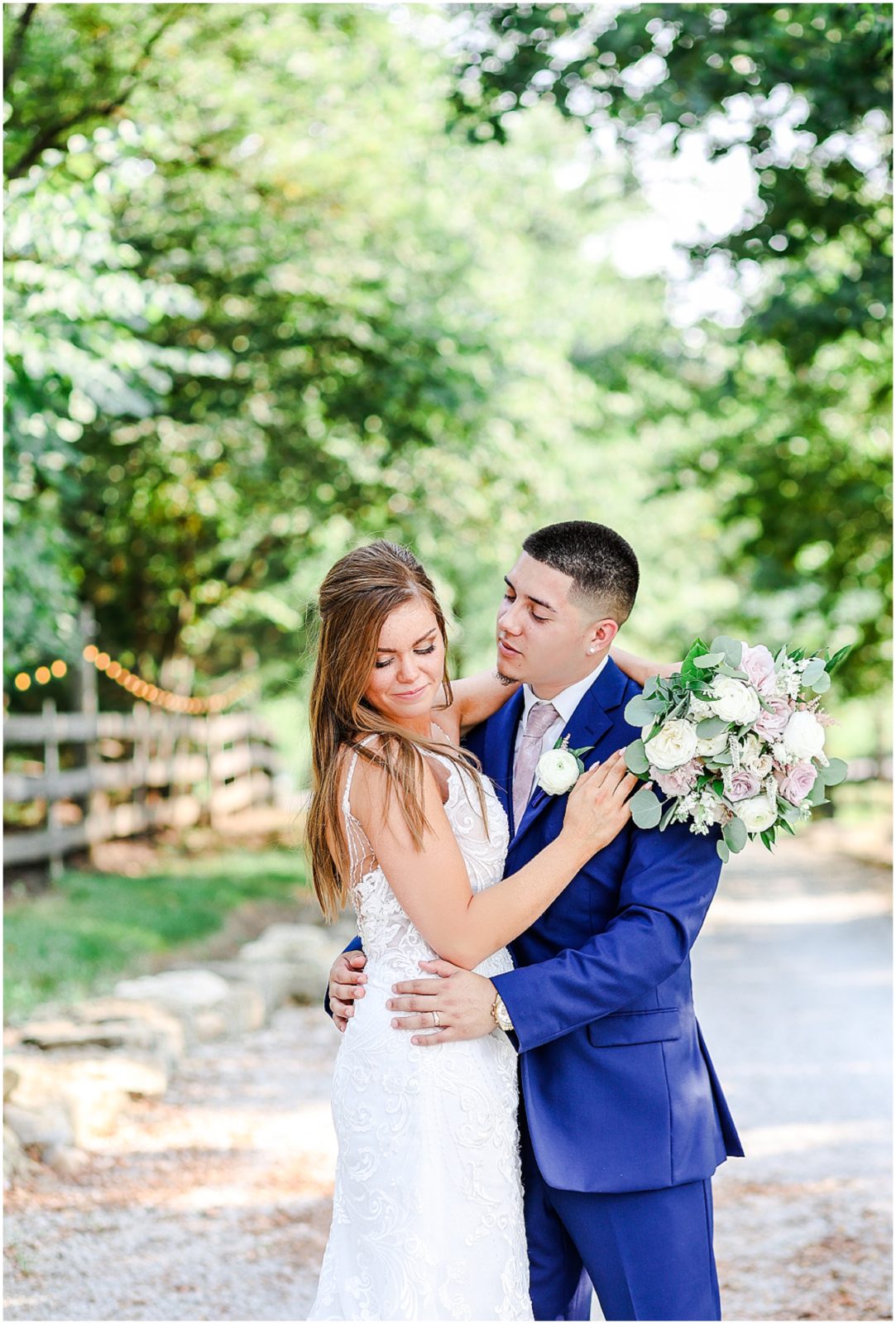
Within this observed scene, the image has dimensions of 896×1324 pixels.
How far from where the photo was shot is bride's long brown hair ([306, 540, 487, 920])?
2918mm

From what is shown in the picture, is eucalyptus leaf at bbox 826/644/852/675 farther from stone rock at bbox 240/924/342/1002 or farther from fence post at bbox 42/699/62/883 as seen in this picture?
fence post at bbox 42/699/62/883

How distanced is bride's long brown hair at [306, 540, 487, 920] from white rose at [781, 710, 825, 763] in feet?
2.25

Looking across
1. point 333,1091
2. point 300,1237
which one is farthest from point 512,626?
point 300,1237

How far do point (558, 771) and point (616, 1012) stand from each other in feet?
1.69

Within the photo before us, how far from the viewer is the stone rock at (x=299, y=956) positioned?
8828mm

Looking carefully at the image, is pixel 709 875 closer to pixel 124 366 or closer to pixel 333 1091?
pixel 333 1091

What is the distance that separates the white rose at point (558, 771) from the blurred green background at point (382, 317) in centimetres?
79

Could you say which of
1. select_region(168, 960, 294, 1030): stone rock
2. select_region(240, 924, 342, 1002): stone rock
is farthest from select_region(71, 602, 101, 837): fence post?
select_region(168, 960, 294, 1030): stone rock

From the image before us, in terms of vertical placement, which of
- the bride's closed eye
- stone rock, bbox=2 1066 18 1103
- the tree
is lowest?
stone rock, bbox=2 1066 18 1103

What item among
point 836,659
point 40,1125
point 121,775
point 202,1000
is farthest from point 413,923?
point 121,775

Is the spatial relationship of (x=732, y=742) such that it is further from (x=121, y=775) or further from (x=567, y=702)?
(x=121, y=775)

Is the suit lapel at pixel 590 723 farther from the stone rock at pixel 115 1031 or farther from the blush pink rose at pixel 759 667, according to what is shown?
the stone rock at pixel 115 1031

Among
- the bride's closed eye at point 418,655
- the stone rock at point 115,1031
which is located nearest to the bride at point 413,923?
the bride's closed eye at point 418,655

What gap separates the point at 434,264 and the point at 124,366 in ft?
17.8
